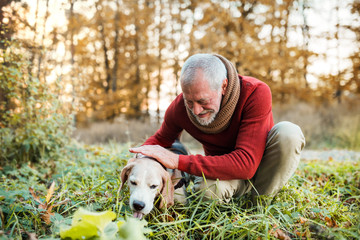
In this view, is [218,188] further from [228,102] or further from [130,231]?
[130,231]

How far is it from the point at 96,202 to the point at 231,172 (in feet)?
3.86

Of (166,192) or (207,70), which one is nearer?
(166,192)

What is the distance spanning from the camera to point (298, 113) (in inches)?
370

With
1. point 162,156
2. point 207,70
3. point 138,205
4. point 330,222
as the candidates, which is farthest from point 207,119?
Result: point 330,222

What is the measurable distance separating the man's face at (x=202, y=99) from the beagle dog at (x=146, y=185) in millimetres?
604

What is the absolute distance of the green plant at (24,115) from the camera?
136 inches

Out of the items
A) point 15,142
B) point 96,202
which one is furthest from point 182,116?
point 15,142

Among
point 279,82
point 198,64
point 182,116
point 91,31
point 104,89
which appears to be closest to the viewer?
point 198,64

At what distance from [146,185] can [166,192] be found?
0.20 meters

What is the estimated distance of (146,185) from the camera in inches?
82.5

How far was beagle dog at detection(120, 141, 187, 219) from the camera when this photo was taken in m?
2.01

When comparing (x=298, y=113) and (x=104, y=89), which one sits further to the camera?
(x=104, y=89)

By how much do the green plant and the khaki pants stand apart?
2536 mm

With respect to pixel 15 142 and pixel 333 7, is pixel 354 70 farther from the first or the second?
pixel 15 142
